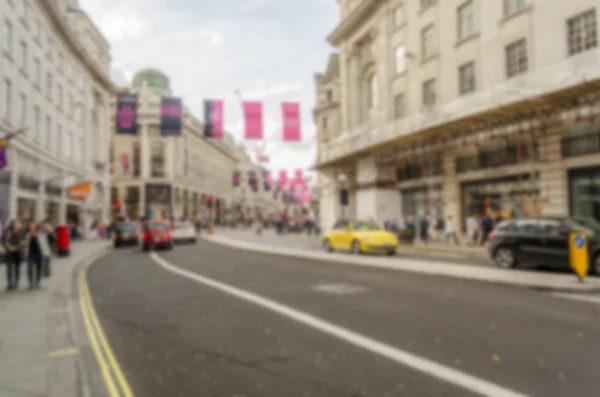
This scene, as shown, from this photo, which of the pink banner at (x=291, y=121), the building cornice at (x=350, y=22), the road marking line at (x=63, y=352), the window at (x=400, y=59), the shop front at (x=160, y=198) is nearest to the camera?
the road marking line at (x=63, y=352)

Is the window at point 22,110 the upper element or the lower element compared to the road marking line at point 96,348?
upper

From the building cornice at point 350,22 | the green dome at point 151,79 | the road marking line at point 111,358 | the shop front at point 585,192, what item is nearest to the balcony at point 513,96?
the shop front at point 585,192

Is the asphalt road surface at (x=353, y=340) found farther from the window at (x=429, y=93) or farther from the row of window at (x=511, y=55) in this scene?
the window at (x=429, y=93)

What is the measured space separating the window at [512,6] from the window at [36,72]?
27648 millimetres

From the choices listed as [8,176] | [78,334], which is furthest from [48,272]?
[8,176]

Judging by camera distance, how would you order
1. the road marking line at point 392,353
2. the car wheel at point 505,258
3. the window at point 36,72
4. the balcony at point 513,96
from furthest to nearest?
the window at point 36,72 → the balcony at point 513,96 → the car wheel at point 505,258 → the road marking line at point 392,353

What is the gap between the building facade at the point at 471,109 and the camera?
17719 millimetres

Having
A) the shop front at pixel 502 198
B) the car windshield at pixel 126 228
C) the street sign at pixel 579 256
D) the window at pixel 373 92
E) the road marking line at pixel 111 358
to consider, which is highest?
the window at pixel 373 92

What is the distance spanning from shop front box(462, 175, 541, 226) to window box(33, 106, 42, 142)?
86.5 ft

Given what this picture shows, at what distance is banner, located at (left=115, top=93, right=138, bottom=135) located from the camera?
27.6 m

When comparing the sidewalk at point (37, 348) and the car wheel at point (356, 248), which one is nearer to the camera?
the sidewalk at point (37, 348)

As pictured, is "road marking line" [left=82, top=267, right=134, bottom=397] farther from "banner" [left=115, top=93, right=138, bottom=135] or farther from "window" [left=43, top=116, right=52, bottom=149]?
"window" [left=43, top=116, right=52, bottom=149]

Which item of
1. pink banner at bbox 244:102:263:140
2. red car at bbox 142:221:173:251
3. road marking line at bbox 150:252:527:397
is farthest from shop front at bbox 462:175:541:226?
red car at bbox 142:221:173:251

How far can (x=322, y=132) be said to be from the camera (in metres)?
57.5
